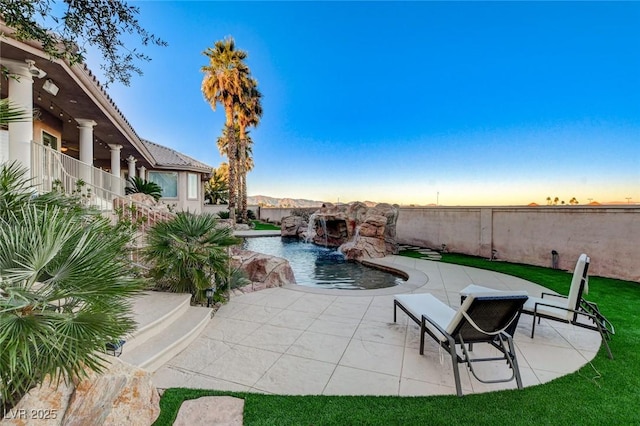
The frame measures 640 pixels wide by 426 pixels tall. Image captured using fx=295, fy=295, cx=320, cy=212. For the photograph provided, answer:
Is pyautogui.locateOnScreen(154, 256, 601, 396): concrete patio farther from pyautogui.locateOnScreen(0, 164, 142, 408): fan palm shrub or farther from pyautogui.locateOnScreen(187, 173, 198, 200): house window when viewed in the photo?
pyautogui.locateOnScreen(187, 173, 198, 200): house window

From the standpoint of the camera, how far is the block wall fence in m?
8.75

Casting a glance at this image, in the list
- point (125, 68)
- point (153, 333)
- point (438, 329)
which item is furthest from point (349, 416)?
point (125, 68)

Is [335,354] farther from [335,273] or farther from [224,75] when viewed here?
[224,75]

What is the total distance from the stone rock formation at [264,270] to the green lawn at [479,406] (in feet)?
15.0

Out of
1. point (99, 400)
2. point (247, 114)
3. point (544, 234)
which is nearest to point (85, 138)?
point (99, 400)

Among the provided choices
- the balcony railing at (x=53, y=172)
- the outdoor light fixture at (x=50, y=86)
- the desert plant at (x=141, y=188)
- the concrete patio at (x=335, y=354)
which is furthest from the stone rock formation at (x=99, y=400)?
the desert plant at (x=141, y=188)

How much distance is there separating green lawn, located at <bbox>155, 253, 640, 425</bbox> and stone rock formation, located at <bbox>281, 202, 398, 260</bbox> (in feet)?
30.9

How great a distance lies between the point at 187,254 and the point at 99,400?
3.13m

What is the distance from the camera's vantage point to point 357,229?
47.1 feet

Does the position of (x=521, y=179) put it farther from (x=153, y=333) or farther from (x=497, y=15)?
(x=153, y=333)

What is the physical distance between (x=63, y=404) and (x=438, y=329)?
3.71 metres

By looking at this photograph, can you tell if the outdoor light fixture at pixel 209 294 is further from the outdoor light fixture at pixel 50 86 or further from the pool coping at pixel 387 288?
the outdoor light fixture at pixel 50 86

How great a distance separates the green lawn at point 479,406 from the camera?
8.91ft

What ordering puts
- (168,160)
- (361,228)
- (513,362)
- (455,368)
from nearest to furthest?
(455,368) → (513,362) → (361,228) → (168,160)
